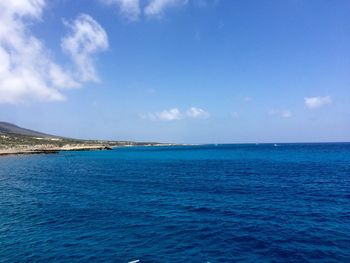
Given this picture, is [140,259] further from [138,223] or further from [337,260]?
[337,260]

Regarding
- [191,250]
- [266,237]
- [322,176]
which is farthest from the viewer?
[322,176]

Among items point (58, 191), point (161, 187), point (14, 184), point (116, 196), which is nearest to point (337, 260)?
point (116, 196)

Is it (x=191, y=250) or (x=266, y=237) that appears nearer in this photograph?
(x=191, y=250)

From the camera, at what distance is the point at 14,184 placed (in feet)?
181

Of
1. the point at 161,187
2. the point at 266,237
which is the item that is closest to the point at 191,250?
the point at 266,237

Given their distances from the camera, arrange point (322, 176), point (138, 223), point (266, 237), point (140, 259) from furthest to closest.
Result: point (322, 176) < point (138, 223) < point (266, 237) < point (140, 259)

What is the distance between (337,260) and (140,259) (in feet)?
43.8

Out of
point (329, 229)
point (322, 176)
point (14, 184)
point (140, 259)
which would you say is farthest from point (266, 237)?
point (14, 184)

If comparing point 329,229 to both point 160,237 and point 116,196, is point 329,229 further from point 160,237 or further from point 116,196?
point 116,196

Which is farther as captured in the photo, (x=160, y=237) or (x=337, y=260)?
(x=160, y=237)

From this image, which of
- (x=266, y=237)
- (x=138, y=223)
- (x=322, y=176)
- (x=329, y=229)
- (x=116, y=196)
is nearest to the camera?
(x=266, y=237)

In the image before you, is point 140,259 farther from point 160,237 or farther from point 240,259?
point 240,259

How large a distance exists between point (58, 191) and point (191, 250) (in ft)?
106

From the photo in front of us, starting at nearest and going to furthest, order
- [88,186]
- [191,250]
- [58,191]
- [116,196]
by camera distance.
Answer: [191,250] < [116,196] < [58,191] < [88,186]
